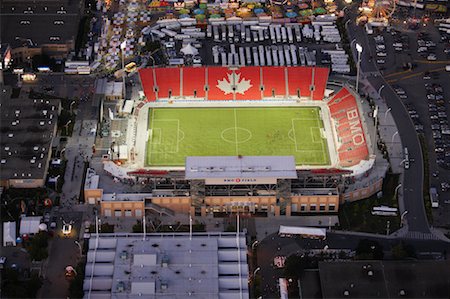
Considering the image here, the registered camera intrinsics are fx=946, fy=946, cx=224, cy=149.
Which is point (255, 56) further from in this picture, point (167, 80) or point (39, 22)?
point (39, 22)

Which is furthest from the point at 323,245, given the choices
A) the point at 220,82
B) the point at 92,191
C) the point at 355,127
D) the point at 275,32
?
the point at 275,32

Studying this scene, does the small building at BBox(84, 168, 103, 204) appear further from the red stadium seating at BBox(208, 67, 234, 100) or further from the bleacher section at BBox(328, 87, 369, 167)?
the bleacher section at BBox(328, 87, 369, 167)

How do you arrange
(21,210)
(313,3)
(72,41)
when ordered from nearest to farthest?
(21,210), (72,41), (313,3)

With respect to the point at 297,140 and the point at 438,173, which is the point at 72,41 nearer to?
the point at 297,140

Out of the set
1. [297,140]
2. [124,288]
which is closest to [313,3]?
[297,140]

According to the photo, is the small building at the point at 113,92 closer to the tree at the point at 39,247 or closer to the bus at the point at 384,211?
the tree at the point at 39,247

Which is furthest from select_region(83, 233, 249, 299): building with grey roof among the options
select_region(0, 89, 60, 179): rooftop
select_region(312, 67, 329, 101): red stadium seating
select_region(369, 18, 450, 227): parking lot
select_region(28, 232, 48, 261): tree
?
select_region(312, 67, 329, 101): red stadium seating
